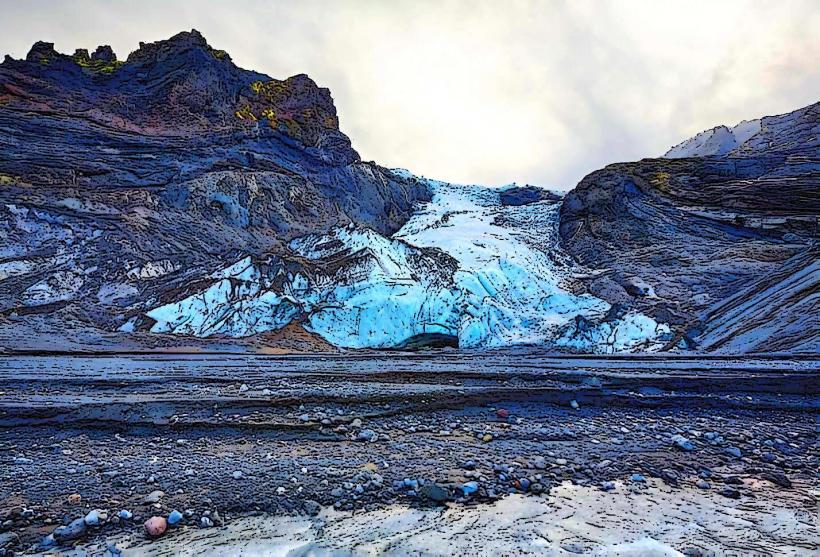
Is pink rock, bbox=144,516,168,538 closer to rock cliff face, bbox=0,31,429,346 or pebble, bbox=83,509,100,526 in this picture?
pebble, bbox=83,509,100,526

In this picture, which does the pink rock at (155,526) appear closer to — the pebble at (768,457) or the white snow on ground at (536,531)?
the white snow on ground at (536,531)

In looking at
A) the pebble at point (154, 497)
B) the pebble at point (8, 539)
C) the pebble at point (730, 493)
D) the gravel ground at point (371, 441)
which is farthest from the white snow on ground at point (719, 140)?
the pebble at point (8, 539)

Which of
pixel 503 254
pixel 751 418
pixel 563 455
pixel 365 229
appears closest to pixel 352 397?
pixel 563 455

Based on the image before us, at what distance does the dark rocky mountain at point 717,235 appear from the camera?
15070 millimetres

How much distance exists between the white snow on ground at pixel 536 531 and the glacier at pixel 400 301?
1461 cm

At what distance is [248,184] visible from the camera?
32094 millimetres

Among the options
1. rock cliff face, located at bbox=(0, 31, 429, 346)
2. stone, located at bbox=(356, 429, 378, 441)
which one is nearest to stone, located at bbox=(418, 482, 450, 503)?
stone, located at bbox=(356, 429, 378, 441)

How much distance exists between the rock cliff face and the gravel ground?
10.7 meters

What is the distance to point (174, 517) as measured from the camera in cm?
338

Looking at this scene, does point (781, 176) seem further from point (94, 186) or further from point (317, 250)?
point (94, 186)

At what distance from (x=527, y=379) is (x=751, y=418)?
112 inches

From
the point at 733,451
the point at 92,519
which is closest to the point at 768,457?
the point at 733,451

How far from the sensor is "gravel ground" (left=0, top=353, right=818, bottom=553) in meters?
3.75

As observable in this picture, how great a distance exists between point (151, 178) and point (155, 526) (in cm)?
3254
